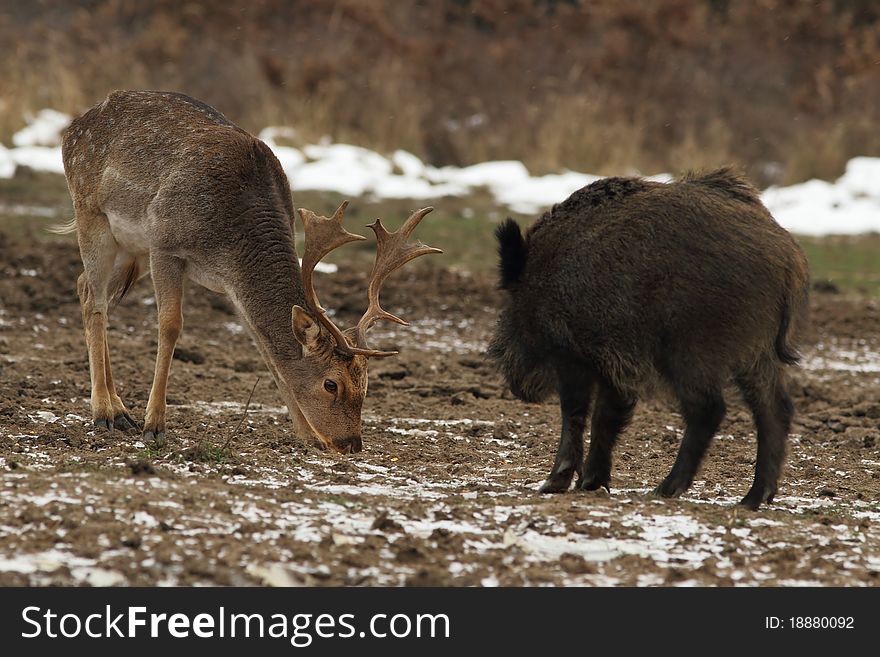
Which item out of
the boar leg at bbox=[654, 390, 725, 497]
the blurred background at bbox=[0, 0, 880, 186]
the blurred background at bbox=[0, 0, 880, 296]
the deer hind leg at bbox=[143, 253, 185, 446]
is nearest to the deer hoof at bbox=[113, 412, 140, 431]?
the deer hind leg at bbox=[143, 253, 185, 446]

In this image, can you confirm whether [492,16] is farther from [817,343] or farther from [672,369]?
[672,369]

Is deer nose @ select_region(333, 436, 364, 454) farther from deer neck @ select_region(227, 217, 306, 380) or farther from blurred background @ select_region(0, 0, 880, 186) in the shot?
blurred background @ select_region(0, 0, 880, 186)

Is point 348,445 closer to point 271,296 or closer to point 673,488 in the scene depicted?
point 271,296

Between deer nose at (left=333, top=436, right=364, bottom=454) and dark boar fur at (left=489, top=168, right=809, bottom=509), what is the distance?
923 mm

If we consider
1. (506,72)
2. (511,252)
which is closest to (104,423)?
(511,252)

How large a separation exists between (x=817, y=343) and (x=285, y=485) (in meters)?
7.79

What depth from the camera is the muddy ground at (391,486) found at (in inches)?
199

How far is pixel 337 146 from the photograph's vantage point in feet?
70.3

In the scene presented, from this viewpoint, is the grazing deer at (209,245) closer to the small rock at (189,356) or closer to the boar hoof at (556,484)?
the boar hoof at (556,484)

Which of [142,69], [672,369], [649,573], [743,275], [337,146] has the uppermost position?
[142,69]

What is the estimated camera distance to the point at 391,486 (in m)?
6.73

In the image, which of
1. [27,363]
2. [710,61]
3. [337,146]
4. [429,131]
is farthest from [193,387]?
[710,61]

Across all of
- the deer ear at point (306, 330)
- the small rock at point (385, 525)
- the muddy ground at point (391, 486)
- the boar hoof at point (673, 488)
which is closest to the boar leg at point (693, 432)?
the boar hoof at point (673, 488)

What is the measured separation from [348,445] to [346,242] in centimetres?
115
